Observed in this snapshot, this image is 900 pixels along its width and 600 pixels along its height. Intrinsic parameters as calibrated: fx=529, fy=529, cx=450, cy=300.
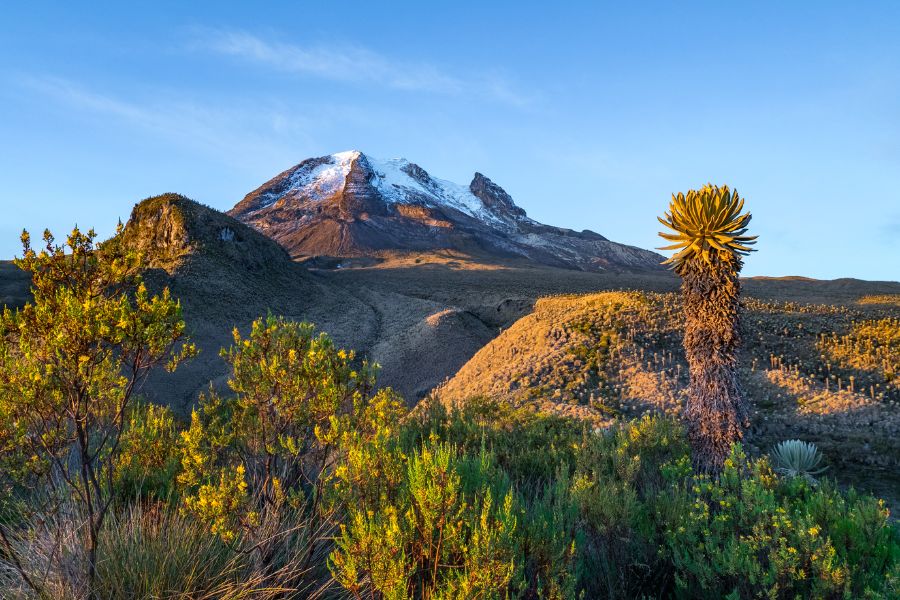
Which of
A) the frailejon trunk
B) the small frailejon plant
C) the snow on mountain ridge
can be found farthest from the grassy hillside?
the snow on mountain ridge

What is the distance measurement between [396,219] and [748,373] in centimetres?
9831

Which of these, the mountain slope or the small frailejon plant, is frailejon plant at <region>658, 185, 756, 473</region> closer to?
the small frailejon plant

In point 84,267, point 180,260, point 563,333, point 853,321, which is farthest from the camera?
point 180,260

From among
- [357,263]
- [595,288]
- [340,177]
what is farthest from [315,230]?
[595,288]

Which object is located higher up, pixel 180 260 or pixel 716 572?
pixel 180 260

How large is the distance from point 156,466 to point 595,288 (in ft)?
175

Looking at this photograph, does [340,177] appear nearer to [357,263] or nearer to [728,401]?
[357,263]

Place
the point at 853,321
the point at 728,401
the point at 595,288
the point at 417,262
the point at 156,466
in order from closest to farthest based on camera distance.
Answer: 1. the point at 156,466
2. the point at 728,401
3. the point at 853,321
4. the point at 595,288
5. the point at 417,262

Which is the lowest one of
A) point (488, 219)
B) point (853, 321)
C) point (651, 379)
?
point (651, 379)

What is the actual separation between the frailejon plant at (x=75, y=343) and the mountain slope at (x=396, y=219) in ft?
259

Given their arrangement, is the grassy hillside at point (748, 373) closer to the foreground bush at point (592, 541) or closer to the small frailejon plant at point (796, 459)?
the small frailejon plant at point (796, 459)

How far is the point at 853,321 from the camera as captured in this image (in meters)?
22.7

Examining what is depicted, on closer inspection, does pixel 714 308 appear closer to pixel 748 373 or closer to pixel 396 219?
pixel 748 373

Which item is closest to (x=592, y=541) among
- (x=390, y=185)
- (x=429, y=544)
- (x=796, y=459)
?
(x=429, y=544)
